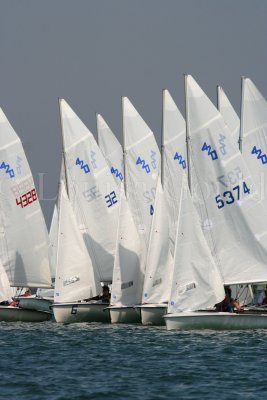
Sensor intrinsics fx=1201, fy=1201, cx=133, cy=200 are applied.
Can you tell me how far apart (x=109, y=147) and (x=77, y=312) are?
1309 cm

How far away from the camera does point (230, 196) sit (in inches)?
1531

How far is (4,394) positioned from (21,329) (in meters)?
16.0

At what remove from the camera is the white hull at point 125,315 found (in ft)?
139

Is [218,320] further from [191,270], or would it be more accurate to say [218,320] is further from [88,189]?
[88,189]

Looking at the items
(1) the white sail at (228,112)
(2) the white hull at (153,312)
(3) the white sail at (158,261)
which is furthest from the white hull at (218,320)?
(1) the white sail at (228,112)

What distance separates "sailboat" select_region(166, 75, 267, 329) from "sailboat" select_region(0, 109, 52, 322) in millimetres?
10990

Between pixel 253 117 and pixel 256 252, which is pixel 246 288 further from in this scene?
pixel 253 117

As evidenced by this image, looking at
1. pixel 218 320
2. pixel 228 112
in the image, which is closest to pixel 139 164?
pixel 228 112

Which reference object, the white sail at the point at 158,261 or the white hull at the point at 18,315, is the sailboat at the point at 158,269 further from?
the white hull at the point at 18,315

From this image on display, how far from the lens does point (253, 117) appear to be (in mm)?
40938

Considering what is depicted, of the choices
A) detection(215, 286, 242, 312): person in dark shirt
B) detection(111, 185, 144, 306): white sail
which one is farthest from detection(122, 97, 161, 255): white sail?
detection(215, 286, 242, 312): person in dark shirt

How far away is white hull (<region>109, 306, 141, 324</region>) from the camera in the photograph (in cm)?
4241

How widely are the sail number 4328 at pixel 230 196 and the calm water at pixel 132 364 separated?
4.62m

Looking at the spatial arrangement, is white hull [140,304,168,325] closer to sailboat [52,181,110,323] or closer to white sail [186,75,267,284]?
sailboat [52,181,110,323]
